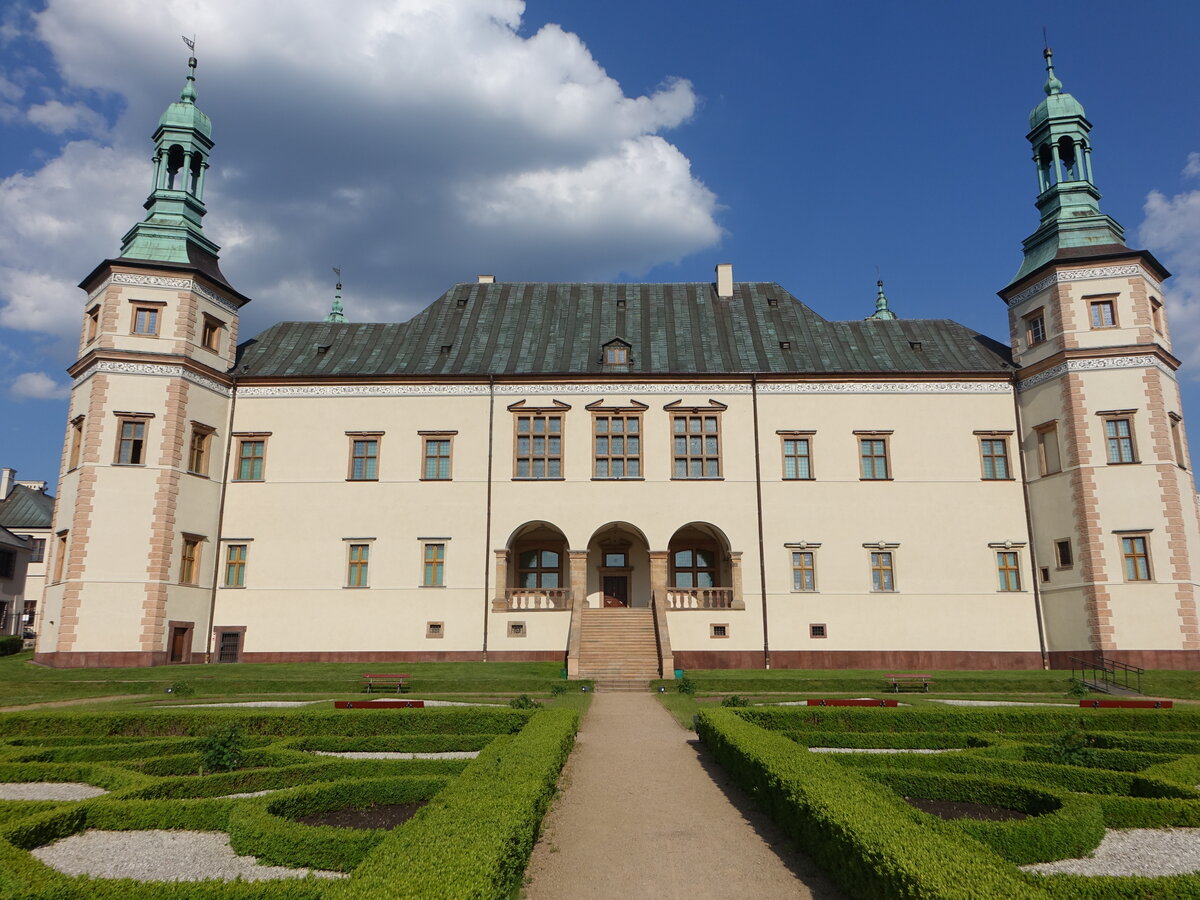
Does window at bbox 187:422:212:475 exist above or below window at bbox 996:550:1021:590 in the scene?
above

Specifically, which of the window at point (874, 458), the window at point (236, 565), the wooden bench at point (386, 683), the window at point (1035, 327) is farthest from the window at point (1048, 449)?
the window at point (236, 565)

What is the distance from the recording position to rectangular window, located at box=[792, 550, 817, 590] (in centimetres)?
3441

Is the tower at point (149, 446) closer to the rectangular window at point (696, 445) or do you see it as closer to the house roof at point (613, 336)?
the house roof at point (613, 336)

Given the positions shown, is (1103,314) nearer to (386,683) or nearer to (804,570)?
(804,570)

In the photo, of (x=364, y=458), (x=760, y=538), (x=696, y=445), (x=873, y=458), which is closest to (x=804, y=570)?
(x=760, y=538)

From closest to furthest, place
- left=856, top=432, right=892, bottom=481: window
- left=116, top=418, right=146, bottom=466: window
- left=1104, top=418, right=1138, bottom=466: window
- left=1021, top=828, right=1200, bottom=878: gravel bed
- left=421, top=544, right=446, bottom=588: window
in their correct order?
left=1021, top=828, right=1200, bottom=878: gravel bed
left=1104, top=418, right=1138, bottom=466: window
left=116, top=418, right=146, bottom=466: window
left=421, top=544, right=446, bottom=588: window
left=856, top=432, right=892, bottom=481: window

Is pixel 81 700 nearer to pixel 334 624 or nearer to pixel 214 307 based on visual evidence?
pixel 334 624

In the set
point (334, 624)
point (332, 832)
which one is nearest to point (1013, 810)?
point (332, 832)

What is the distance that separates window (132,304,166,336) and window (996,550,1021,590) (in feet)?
116

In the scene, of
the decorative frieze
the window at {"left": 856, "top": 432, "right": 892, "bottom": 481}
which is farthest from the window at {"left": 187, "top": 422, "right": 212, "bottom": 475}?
the decorative frieze

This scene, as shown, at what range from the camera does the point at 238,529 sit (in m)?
35.0

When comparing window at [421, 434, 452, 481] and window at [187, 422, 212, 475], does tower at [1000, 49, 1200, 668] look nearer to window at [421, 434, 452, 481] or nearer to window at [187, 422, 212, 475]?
window at [421, 434, 452, 481]

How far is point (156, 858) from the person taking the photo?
9.18 m

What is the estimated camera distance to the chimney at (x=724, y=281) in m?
40.9
